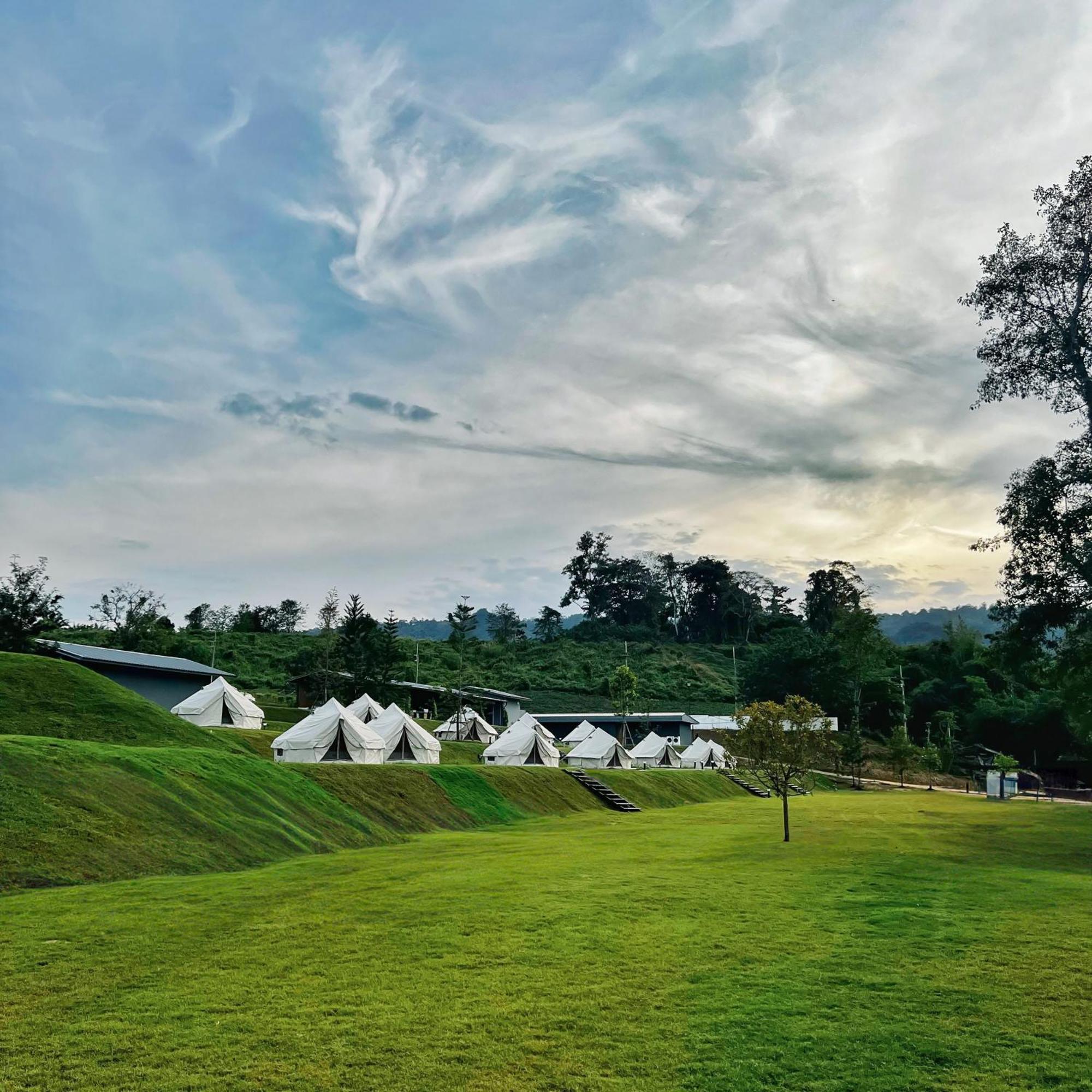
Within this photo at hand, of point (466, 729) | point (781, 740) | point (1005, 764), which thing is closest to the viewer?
point (781, 740)

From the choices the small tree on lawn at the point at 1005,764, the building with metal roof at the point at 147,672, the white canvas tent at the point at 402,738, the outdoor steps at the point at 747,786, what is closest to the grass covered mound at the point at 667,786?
the outdoor steps at the point at 747,786

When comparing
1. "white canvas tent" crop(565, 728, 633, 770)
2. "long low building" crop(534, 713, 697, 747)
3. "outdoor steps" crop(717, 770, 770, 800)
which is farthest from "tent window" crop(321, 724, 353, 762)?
"long low building" crop(534, 713, 697, 747)

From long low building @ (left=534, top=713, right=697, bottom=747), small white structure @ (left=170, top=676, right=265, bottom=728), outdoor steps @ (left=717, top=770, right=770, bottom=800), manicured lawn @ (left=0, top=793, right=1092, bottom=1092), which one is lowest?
outdoor steps @ (left=717, top=770, right=770, bottom=800)

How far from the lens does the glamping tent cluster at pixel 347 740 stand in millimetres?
41688

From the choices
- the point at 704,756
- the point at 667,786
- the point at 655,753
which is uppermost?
the point at 655,753

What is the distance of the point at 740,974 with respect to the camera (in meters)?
10.8

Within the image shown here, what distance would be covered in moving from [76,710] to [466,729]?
40.2 m

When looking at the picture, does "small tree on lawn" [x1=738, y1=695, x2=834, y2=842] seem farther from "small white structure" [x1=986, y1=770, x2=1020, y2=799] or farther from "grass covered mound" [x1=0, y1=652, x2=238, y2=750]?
"small white structure" [x1=986, y1=770, x2=1020, y2=799]

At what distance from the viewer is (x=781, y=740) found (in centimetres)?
2906

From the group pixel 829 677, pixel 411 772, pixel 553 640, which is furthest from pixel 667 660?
pixel 411 772

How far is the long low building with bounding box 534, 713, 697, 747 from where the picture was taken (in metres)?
89.1

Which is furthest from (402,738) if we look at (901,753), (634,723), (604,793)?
(634,723)

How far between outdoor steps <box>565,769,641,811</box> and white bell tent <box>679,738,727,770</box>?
24.8 m

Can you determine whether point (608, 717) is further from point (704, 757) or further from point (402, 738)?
point (402, 738)
